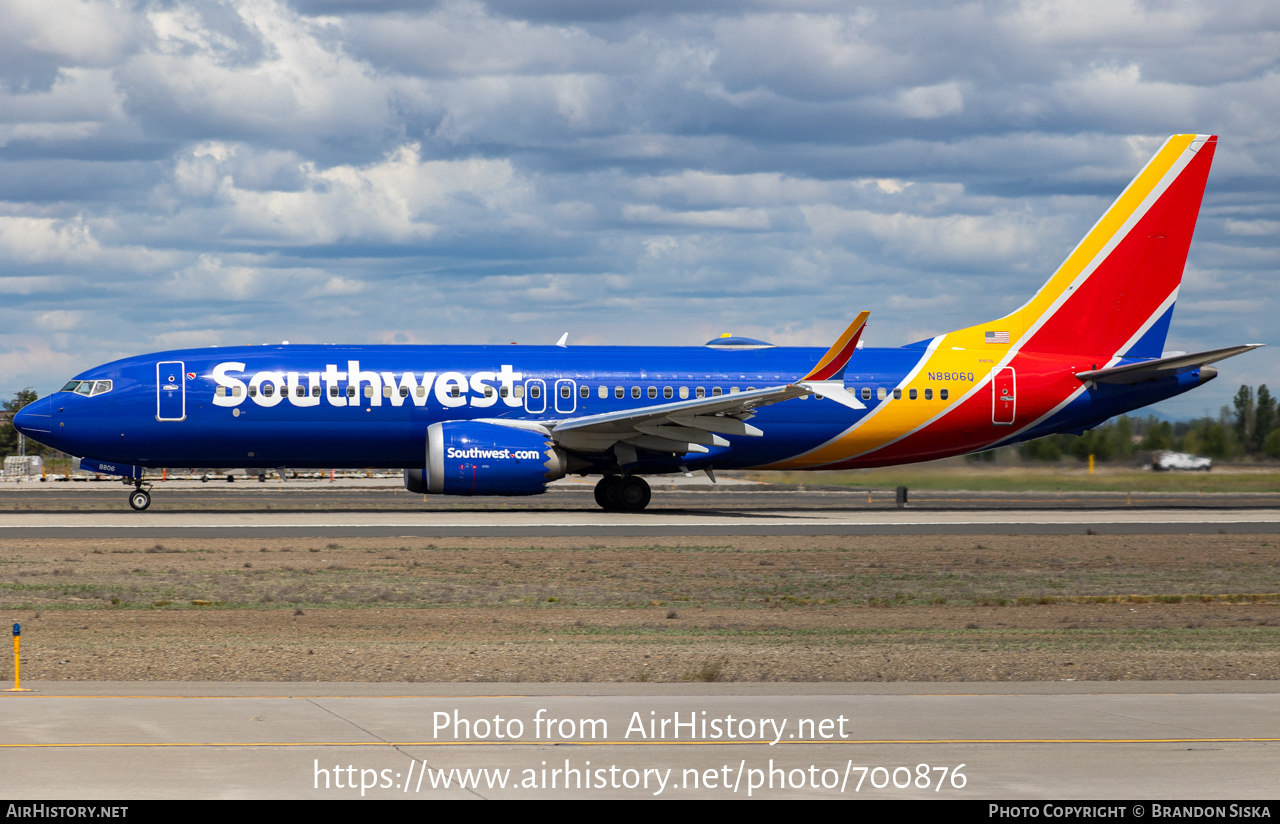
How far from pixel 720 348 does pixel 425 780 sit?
105 ft

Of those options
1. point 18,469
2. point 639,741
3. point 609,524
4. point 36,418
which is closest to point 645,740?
point 639,741

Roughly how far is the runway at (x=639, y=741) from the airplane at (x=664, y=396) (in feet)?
74.4

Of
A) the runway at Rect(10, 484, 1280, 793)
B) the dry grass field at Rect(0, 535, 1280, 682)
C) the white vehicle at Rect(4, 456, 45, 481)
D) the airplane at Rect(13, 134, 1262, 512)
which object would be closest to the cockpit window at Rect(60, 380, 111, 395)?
the airplane at Rect(13, 134, 1262, 512)

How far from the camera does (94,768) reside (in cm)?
881

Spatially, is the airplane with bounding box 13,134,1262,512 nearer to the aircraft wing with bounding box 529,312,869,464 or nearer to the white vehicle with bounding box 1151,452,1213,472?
the aircraft wing with bounding box 529,312,869,464

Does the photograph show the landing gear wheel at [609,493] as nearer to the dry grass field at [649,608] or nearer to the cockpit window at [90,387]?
the dry grass field at [649,608]

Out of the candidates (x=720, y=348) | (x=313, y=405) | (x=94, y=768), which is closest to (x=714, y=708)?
(x=94, y=768)

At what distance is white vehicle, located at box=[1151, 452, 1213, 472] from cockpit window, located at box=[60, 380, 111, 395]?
35931mm

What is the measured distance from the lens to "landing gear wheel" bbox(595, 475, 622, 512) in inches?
1516

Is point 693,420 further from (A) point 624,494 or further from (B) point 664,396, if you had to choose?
(A) point 624,494

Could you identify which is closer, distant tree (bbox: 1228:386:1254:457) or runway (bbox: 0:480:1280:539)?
runway (bbox: 0:480:1280:539)

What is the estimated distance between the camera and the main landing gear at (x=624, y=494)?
126 ft

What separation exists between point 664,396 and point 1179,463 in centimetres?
2270

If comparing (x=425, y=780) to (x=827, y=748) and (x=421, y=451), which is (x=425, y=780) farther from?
(x=421, y=451)
